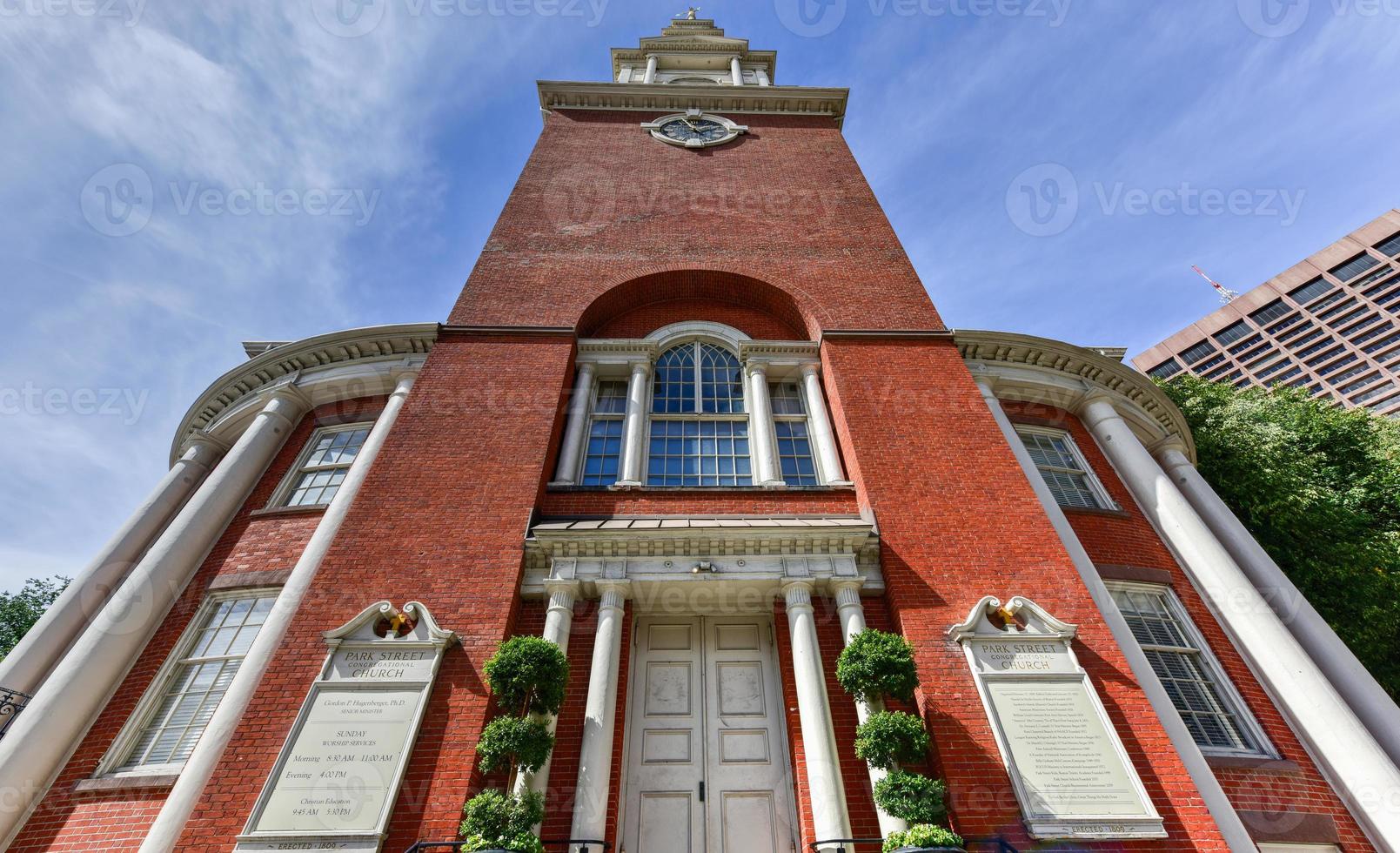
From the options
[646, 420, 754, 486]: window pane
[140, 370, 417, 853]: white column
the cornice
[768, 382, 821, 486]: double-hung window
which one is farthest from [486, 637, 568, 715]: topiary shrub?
the cornice

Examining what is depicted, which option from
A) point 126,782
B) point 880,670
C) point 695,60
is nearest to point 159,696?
point 126,782

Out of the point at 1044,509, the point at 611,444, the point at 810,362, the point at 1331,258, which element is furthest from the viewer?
the point at 1331,258

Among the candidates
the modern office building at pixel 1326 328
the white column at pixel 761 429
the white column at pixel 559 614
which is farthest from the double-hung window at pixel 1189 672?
the modern office building at pixel 1326 328

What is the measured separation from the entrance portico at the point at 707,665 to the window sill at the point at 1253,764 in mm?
4750

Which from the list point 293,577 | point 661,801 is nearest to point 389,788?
point 661,801

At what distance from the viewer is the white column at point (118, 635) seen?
294 inches

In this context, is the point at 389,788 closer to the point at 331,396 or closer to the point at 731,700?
the point at 731,700

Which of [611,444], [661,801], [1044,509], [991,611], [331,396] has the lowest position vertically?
[661,801]

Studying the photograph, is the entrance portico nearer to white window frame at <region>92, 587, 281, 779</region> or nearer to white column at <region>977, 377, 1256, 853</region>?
white column at <region>977, 377, 1256, 853</region>

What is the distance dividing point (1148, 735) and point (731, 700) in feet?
15.6

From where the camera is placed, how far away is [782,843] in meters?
6.91

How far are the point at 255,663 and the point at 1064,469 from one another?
13.3m

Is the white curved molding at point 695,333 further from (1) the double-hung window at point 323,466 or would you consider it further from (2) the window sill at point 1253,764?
(2) the window sill at point 1253,764

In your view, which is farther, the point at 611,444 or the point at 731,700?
the point at 611,444
